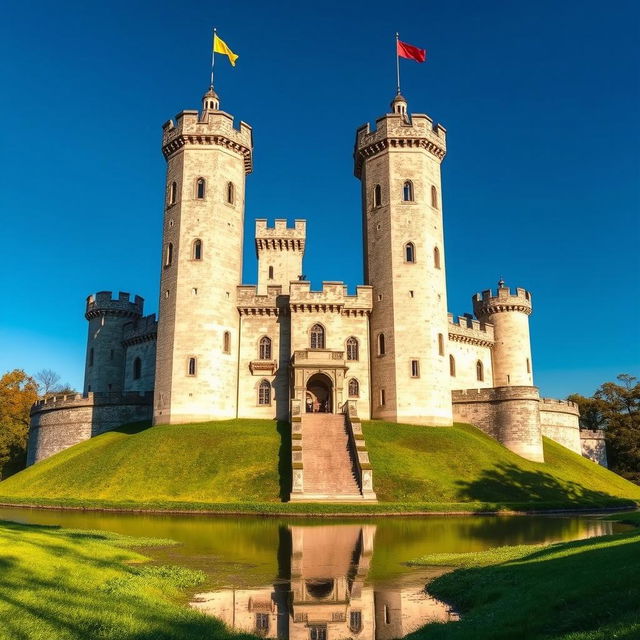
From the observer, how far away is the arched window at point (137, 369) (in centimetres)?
6268

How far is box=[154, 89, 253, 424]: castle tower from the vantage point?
4934 centimetres

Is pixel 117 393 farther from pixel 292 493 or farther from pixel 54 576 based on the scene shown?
pixel 54 576

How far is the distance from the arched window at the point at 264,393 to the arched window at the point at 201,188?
Answer: 52.6 feet

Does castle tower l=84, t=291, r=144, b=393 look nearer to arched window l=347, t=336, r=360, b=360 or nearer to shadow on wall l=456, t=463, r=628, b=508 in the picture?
arched window l=347, t=336, r=360, b=360

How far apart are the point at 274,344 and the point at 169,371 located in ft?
28.6

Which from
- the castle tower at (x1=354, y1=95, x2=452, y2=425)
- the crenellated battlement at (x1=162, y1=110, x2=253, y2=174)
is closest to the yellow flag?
the crenellated battlement at (x1=162, y1=110, x2=253, y2=174)

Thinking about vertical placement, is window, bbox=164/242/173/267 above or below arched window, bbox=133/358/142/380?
above

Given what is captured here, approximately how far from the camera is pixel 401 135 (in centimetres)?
5428

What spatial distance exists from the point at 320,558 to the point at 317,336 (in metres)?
34.8

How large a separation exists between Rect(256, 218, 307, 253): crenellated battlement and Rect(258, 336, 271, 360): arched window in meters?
15.1

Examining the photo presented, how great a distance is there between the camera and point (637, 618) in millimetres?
7551

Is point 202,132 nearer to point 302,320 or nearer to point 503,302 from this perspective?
point 302,320

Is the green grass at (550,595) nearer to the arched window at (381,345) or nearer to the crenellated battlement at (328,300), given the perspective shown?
the arched window at (381,345)

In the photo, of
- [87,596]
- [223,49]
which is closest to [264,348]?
[223,49]
